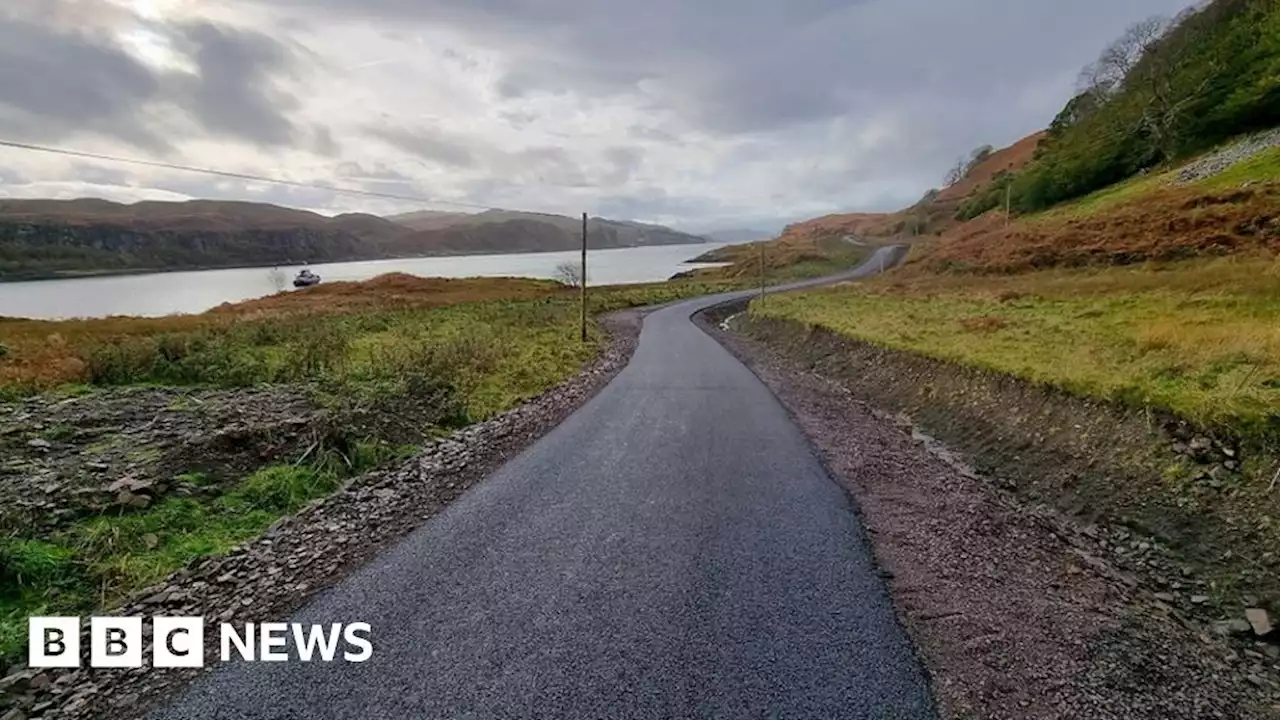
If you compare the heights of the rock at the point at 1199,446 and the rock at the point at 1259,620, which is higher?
the rock at the point at 1199,446

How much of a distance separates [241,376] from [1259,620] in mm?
21269

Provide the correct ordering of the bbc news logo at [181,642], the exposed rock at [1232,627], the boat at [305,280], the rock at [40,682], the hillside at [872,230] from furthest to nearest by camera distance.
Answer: the hillside at [872,230] < the boat at [305,280] < the exposed rock at [1232,627] < the bbc news logo at [181,642] < the rock at [40,682]

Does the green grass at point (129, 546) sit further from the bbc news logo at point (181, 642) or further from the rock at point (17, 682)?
the rock at point (17, 682)

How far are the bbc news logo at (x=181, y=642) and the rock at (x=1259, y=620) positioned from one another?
26.1 feet

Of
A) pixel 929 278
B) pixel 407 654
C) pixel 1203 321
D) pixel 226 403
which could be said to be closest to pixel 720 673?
pixel 407 654

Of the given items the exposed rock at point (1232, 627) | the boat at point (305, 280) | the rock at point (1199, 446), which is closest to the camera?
the exposed rock at point (1232, 627)

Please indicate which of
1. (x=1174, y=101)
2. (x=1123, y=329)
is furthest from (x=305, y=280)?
(x=1174, y=101)

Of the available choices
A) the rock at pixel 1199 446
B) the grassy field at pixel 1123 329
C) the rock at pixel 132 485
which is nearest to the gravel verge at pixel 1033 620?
the rock at pixel 1199 446

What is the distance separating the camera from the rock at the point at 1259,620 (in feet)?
18.4

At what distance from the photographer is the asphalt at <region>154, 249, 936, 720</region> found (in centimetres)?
457

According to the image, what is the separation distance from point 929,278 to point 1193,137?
1268 inches

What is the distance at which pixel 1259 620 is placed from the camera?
5.74 metres

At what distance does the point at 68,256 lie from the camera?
148 m

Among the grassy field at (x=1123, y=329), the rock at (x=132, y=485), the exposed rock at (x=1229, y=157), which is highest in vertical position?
the exposed rock at (x=1229, y=157)
